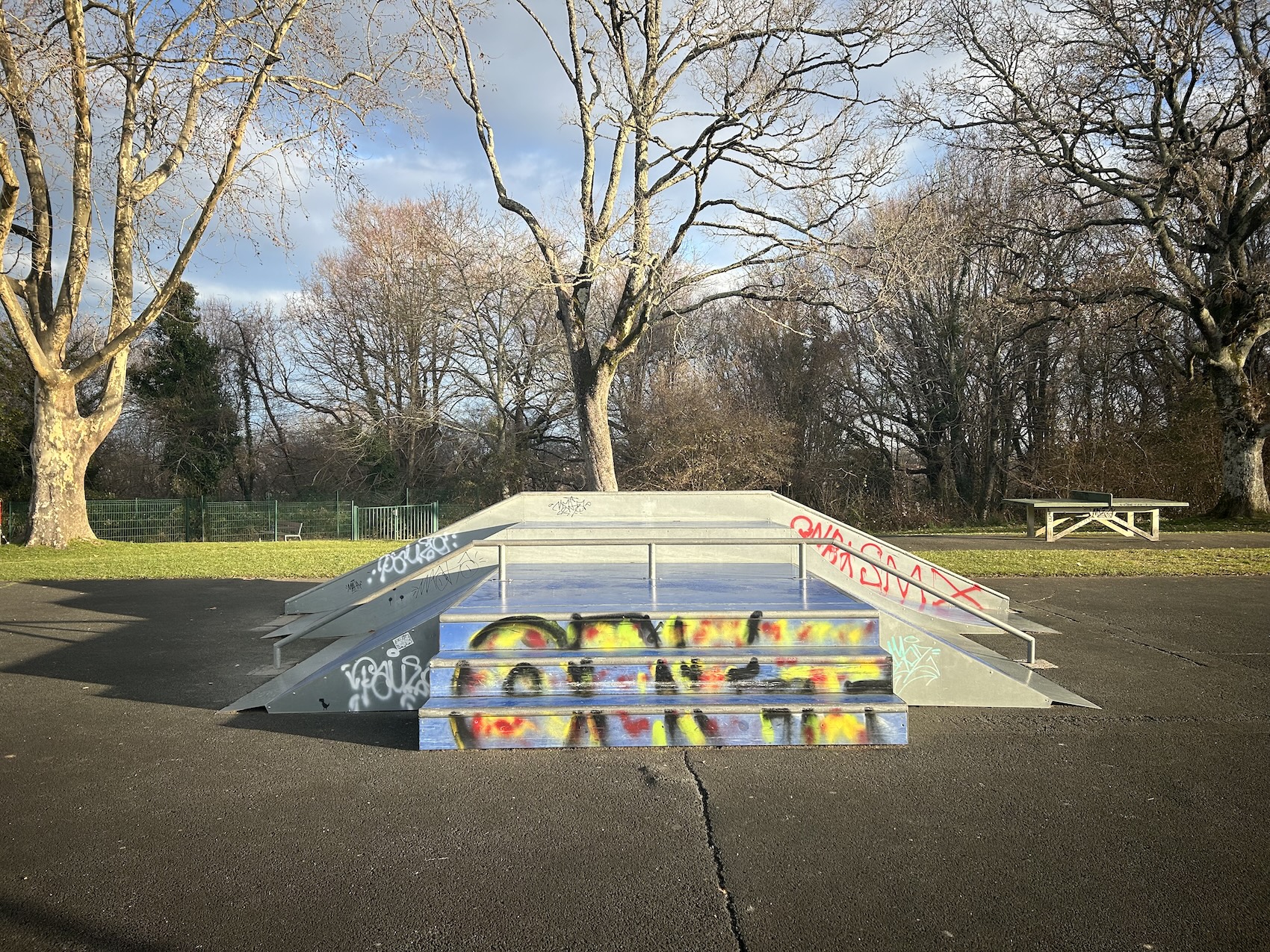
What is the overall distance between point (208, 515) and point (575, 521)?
80.1 ft

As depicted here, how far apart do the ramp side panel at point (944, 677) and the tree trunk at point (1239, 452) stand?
1887cm

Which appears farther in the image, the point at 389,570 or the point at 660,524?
the point at 389,570

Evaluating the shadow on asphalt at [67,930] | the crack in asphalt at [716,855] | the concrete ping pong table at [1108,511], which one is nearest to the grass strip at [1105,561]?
the concrete ping pong table at [1108,511]

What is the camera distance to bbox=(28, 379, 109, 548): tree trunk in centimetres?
1811

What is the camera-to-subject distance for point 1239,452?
2053cm

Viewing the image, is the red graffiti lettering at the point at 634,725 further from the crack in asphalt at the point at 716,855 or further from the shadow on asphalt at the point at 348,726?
the shadow on asphalt at the point at 348,726

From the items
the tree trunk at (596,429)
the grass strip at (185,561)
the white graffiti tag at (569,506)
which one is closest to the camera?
the white graffiti tag at (569,506)

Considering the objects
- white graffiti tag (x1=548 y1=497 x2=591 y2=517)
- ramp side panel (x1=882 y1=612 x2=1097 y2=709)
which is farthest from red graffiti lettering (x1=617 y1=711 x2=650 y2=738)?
white graffiti tag (x1=548 y1=497 x2=591 y2=517)

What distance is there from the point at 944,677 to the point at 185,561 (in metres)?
14.0

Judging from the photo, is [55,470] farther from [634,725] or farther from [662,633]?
[634,725]

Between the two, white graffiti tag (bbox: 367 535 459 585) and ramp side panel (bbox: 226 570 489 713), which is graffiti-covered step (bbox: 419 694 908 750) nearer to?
ramp side panel (bbox: 226 570 489 713)

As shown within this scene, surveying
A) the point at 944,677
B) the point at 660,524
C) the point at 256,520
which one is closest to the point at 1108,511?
the point at 660,524

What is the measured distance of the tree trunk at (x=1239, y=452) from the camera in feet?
66.5

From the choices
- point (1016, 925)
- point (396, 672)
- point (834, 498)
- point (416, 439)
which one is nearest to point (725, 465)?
point (834, 498)
